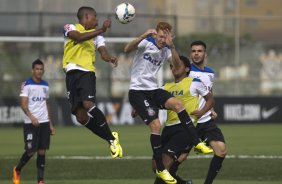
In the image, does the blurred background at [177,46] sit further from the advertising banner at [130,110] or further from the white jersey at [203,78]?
the white jersey at [203,78]

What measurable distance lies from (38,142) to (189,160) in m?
5.65

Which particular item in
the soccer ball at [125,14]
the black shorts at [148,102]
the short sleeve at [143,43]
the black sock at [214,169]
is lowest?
the black sock at [214,169]

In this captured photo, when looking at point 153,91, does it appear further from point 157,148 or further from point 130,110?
point 130,110

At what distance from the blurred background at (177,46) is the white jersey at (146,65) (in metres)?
22.8

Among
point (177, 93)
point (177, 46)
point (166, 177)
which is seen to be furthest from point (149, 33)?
point (177, 46)

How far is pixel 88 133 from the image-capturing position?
34.5m

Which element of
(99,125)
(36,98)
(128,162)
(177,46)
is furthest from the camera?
(177,46)

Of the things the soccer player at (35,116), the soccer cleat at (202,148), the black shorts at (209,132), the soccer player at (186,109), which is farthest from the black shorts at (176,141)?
the soccer player at (35,116)

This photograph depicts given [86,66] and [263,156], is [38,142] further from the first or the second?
[263,156]

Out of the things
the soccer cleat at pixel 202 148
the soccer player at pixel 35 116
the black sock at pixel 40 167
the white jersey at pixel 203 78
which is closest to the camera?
the soccer cleat at pixel 202 148

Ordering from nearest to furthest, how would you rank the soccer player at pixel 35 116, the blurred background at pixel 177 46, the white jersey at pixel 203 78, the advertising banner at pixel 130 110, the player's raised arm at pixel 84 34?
the player's raised arm at pixel 84 34 < the white jersey at pixel 203 78 < the soccer player at pixel 35 116 < the advertising banner at pixel 130 110 < the blurred background at pixel 177 46

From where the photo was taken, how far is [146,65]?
14.3 metres

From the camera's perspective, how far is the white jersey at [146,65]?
14.3m

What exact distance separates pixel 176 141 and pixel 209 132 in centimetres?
74
